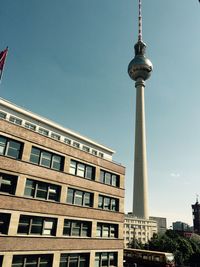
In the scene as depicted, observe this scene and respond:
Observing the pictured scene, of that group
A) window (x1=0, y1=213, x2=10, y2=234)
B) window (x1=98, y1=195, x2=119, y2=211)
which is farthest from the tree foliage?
window (x1=0, y1=213, x2=10, y2=234)

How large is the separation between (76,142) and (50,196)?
15.7 m

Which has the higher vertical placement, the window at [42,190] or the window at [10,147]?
the window at [10,147]

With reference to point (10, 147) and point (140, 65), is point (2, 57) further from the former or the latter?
point (140, 65)

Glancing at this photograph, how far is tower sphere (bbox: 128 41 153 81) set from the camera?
11375 centimetres

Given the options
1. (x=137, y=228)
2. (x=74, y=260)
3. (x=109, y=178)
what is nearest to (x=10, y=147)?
(x=74, y=260)

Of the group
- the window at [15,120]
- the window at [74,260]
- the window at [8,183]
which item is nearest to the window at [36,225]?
the window at [8,183]

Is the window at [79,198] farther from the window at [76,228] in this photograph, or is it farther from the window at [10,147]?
the window at [10,147]

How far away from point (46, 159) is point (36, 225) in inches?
260

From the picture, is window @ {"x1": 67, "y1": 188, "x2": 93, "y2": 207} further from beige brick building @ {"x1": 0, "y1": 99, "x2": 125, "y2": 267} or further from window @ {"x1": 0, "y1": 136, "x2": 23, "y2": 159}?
window @ {"x1": 0, "y1": 136, "x2": 23, "y2": 159}

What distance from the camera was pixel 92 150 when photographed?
41281 millimetres

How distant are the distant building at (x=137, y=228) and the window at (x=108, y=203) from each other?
77.5 m

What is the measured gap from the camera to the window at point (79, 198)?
26.8 meters

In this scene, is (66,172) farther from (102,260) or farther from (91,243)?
(102,260)

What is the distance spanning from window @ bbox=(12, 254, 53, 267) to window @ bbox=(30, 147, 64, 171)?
8.57 metres
